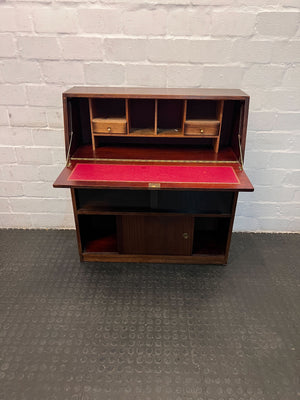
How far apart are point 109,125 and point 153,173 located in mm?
395

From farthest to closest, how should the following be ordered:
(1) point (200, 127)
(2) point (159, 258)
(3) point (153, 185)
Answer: (2) point (159, 258), (1) point (200, 127), (3) point (153, 185)

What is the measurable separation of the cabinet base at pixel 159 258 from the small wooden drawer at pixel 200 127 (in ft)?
2.52

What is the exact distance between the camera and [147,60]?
5.59 ft

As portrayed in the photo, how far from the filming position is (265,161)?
77.4 inches

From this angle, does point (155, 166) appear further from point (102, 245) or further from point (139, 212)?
point (102, 245)

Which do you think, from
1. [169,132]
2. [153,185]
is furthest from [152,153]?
[153,185]

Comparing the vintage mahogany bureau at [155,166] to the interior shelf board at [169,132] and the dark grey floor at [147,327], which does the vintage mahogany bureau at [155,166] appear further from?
the dark grey floor at [147,327]

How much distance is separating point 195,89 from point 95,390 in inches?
63.6

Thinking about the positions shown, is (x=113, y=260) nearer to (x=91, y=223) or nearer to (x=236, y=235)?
(x=91, y=223)

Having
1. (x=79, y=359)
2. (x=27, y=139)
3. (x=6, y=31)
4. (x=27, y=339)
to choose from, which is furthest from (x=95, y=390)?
(x=6, y=31)

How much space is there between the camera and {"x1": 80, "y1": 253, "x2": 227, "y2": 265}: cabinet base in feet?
6.10

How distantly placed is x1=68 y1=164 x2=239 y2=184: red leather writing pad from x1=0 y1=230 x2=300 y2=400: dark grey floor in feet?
2.20

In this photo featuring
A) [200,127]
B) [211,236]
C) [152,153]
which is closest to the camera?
[200,127]

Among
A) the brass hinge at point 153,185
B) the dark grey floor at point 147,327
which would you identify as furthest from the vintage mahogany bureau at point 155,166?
the dark grey floor at point 147,327
